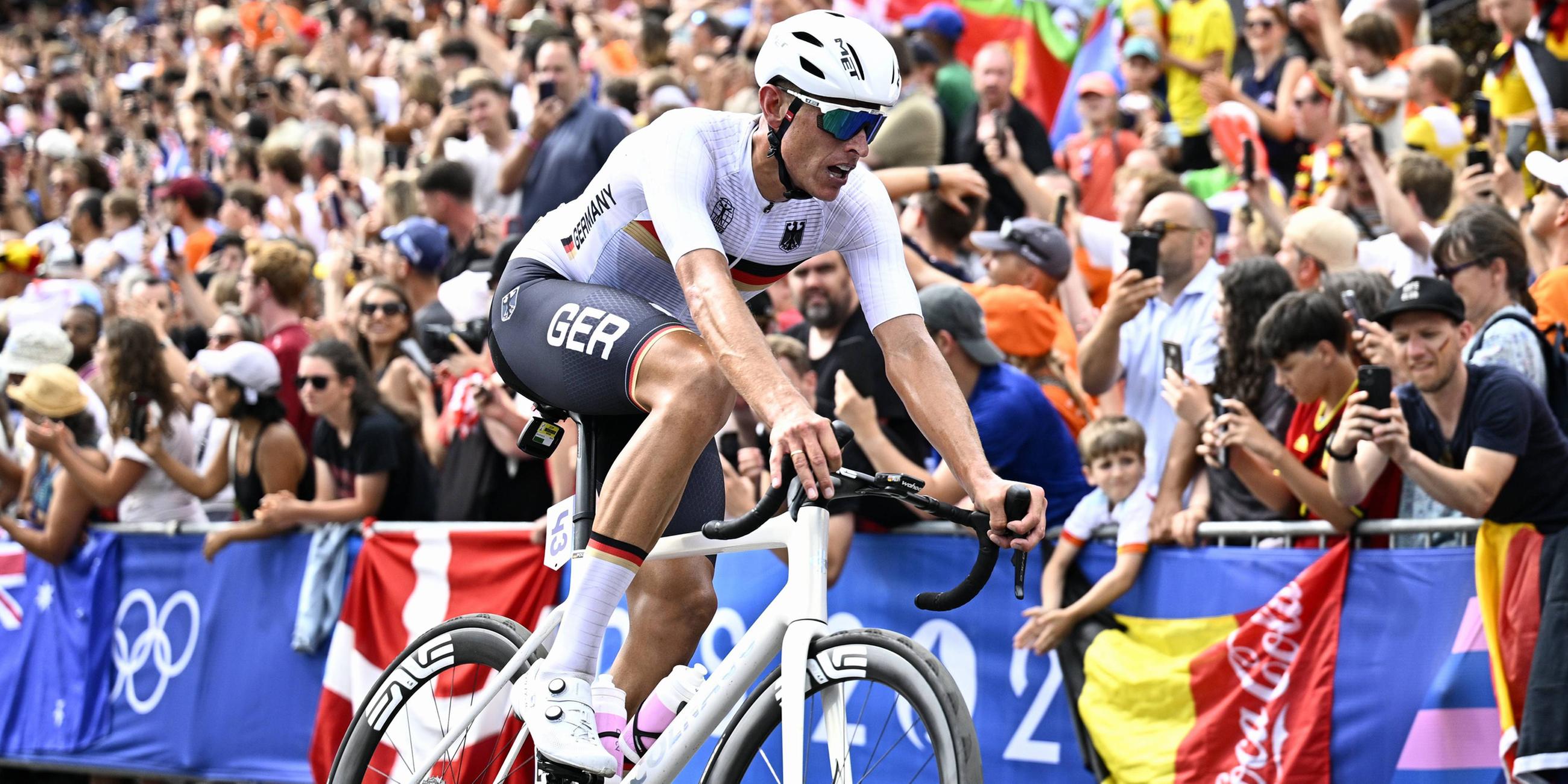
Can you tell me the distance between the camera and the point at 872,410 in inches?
260

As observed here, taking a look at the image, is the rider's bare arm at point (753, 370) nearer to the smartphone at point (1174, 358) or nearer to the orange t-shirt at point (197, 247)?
the smartphone at point (1174, 358)

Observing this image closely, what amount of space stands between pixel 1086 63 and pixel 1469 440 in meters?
7.58

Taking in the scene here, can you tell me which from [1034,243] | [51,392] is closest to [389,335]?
[51,392]

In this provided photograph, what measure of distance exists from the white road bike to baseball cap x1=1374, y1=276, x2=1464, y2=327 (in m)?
2.14

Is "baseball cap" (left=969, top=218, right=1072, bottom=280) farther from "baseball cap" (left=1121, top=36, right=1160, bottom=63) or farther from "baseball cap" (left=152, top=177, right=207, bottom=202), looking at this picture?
"baseball cap" (left=152, top=177, right=207, bottom=202)

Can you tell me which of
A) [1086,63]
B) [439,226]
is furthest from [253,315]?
[1086,63]

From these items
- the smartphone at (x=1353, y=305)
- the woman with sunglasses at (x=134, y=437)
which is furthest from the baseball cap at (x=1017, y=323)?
the woman with sunglasses at (x=134, y=437)

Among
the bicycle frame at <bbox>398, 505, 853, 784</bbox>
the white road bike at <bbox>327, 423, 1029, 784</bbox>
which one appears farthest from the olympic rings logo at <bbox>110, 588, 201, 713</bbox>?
the bicycle frame at <bbox>398, 505, 853, 784</bbox>

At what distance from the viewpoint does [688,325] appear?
4969 millimetres

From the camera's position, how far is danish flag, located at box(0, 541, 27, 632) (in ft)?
33.8

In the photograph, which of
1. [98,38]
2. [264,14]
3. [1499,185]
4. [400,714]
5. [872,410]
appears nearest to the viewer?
[400,714]

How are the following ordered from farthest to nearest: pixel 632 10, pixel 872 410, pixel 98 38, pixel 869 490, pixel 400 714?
pixel 98 38
pixel 632 10
pixel 872 410
pixel 400 714
pixel 869 490

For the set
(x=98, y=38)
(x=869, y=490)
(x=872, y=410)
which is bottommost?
(x=98, y=38)

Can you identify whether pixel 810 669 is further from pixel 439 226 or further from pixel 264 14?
pixel 264 14
